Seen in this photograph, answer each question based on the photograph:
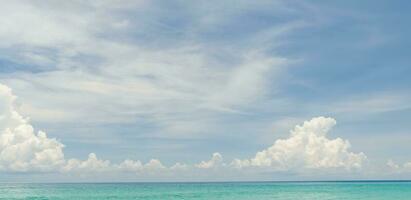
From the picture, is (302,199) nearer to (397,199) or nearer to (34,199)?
(397,199)

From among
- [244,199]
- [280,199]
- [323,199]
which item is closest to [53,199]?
[244,199]

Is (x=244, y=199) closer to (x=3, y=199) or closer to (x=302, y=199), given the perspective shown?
(x=302, y=199)

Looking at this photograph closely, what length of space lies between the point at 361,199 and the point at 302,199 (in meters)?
8.93

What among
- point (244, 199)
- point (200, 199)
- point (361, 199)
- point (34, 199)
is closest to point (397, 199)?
point (361, 199)

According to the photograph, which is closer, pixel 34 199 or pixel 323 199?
pixel 323 199

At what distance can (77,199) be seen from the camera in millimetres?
75062

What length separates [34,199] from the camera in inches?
2940

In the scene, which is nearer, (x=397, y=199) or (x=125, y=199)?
(x=397, y=199)

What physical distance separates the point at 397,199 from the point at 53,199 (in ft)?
182

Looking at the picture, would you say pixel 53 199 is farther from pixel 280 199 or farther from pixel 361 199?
pixel 361 199

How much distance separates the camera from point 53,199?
74.7 metres

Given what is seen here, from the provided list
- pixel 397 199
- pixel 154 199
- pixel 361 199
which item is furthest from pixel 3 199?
pixel 397 199

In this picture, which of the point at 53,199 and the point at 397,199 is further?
the point at 53,199

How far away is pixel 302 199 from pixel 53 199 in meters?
41.4
